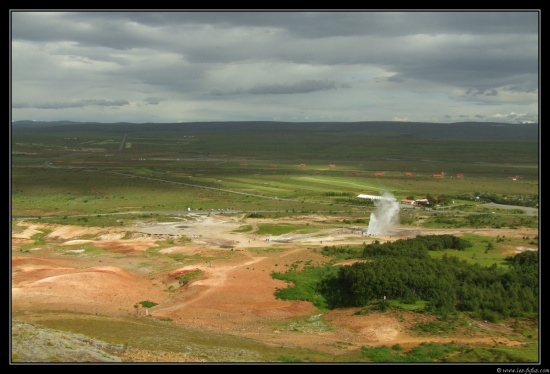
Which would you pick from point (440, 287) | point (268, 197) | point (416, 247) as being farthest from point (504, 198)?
point (440, 287)

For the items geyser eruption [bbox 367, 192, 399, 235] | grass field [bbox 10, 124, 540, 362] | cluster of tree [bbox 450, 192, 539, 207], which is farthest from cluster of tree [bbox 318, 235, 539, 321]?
cluster of tree [bbox 450, 192, 539, 207]

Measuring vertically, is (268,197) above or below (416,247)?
below

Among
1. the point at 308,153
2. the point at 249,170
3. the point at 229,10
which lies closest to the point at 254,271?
the point at 229,10

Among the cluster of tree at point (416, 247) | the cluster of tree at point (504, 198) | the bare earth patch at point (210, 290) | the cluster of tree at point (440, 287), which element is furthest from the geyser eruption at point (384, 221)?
the cluster of tree at point (504, 198)

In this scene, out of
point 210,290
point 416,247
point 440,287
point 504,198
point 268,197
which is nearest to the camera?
point 440,287

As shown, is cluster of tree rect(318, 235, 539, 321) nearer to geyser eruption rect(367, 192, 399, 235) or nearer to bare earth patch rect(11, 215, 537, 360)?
bare earth patch rect(11, 215, 537, 360)

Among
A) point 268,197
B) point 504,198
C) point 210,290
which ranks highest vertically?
point 504,198

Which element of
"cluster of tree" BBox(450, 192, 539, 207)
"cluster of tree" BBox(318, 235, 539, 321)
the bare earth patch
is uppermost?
"cluster of tree" BBox(450, 192, 539, 207)

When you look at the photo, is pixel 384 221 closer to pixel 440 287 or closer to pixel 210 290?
pixel 440 287

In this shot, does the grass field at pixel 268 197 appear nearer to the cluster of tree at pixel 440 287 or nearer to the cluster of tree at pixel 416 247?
the cluster of tree at pixel 416 247
